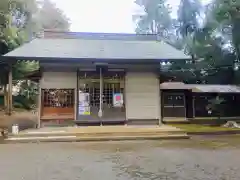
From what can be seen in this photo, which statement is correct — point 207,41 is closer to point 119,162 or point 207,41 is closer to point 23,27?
point 23,27

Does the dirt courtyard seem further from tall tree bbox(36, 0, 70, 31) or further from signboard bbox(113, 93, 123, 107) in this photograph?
tall tree bbox(36, 0, 70, 31)

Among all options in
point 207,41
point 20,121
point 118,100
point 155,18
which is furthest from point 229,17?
point 20,121

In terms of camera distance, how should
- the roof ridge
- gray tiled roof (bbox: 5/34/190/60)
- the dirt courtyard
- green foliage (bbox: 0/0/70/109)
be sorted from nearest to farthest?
gray tiled roof (bbox: 5/34/190/60) → the dirt courtyard → the roof ridge → green foliage (bbox: 0/0/70/109)

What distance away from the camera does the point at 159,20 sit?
29.6 metres

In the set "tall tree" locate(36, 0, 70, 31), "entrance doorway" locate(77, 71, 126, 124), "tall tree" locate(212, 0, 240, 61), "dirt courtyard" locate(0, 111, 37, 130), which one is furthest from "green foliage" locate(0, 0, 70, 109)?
"tall tree" locate(212, 0, 240, 61)

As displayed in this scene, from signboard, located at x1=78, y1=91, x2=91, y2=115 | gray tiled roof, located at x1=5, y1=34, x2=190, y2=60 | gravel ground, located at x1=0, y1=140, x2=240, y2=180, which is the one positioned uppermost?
gray tiled roof, located at x1=5, y1=34, x2=190, y2=60

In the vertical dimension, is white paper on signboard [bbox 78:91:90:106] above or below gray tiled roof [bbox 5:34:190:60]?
below

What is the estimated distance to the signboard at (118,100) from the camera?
14125 millimetres

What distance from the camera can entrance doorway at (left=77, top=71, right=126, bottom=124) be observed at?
1391cm

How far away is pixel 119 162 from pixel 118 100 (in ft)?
24.1

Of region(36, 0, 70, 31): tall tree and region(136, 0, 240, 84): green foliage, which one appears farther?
region(36, 0, 70, 31): tall tree

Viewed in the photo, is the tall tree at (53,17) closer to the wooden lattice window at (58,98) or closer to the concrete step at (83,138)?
the wooden lattice window at (58,98)

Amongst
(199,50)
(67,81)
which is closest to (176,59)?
(67,81)

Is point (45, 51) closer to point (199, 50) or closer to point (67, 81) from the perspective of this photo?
point (67, 81)
